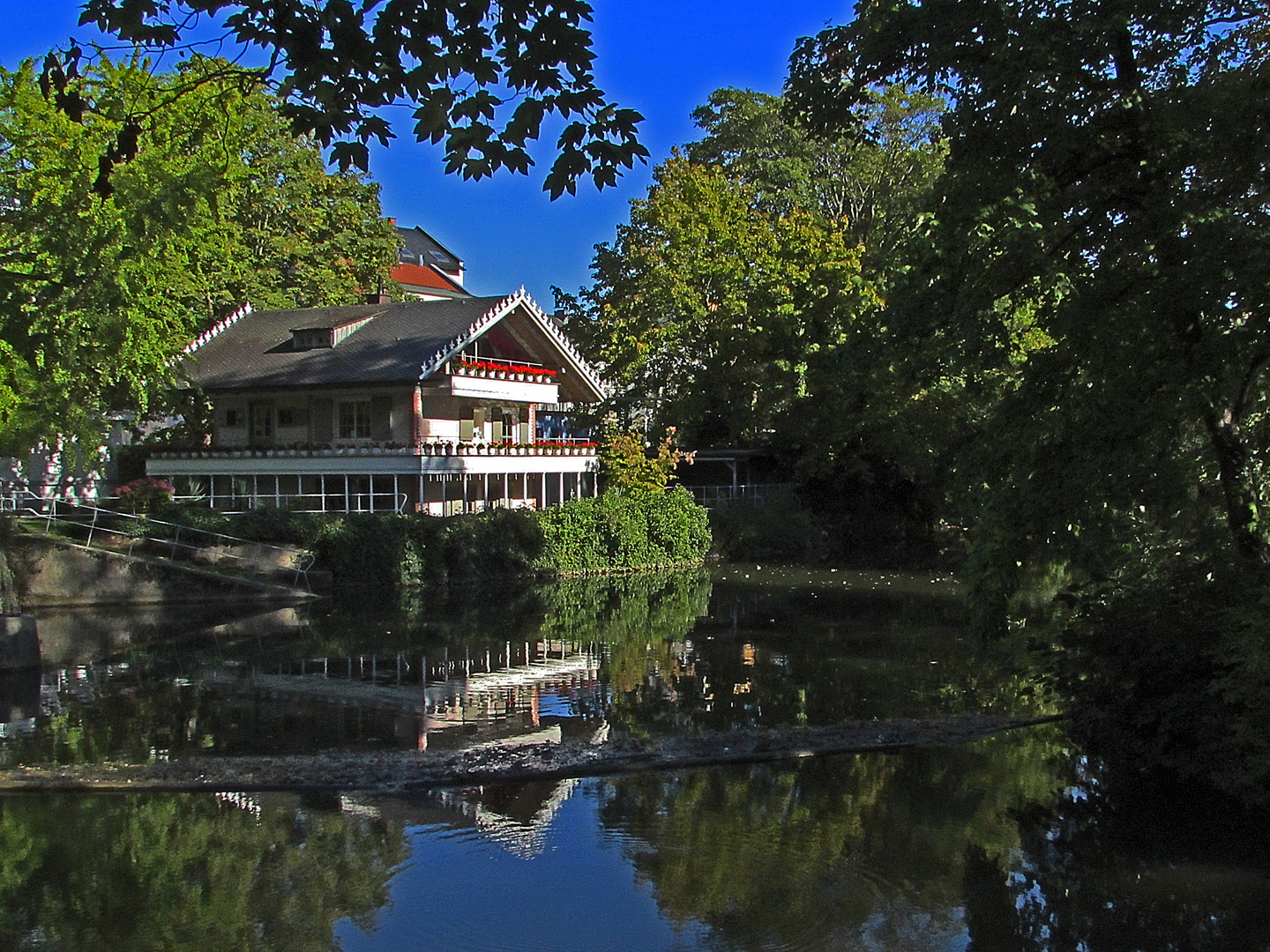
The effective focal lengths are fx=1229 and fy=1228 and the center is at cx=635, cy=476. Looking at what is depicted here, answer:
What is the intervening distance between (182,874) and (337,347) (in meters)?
33.9

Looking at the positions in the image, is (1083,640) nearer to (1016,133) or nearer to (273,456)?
(1016,133)

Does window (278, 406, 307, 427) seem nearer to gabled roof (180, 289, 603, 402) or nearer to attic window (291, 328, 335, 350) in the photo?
gabled roof (180, 289, 603, 402)

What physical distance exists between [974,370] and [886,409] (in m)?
30.0

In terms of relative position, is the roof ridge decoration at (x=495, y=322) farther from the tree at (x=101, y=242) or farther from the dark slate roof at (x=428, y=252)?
the dark slate roof at (x=428, y=252)

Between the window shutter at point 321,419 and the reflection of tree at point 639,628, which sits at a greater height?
the window shutter at point 321,419

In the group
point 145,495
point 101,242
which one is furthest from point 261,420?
point 101,242

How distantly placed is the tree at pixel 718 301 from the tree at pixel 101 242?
13.9 metres

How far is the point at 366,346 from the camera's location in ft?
137

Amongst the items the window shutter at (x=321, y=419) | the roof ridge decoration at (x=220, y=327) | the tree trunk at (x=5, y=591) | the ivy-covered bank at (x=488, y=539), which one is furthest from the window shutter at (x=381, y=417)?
the tree trunk at (x=5, y=591)

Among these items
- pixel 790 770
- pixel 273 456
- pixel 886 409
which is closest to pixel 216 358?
pixel 273 456

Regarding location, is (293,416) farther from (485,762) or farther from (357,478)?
(485,762)

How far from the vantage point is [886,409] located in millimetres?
42438

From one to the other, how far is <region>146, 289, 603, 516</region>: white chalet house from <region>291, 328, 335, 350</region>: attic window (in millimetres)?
43

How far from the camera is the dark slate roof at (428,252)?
4225 inches
